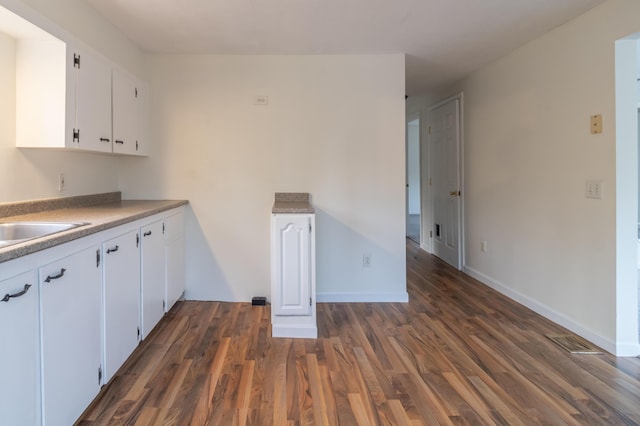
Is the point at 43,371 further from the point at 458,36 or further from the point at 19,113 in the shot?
the point at 458,36

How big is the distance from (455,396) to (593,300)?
1.38 meters

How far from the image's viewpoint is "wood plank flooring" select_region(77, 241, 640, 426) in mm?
1838

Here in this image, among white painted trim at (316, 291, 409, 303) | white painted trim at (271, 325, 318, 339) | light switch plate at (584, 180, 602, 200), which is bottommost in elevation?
white painted trim at (271, 325, 318, 339)

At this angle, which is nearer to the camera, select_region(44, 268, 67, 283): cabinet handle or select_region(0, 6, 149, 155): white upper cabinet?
select_region(44, 268, 67, 283): cabinet handle

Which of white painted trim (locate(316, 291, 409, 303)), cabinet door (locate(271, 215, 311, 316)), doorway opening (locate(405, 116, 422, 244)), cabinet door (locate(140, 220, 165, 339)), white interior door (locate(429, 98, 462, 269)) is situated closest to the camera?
cabinet door (locate(140, 220, 165, 339))

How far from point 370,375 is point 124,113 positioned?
258 cm

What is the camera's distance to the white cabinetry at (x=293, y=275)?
9.02 ft

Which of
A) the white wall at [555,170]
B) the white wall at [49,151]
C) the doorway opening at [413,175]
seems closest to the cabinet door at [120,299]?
the white wall at [49,151]

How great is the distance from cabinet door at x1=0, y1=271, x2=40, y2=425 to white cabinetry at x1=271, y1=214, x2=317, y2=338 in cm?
155

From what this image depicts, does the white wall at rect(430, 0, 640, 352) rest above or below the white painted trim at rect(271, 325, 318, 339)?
above

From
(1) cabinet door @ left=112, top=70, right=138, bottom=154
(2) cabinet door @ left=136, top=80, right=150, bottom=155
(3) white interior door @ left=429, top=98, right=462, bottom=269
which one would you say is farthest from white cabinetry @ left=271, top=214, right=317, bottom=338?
(3) white interior door @ left=429, top=98, right=462, bottom=269

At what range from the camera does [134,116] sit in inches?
124

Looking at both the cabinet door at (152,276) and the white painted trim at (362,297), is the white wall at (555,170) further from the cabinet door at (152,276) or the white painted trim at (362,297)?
the cabinet door at (152,276)

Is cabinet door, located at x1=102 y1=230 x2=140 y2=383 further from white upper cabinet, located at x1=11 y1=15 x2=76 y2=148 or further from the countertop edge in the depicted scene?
white upper cabinet, located at x1=11 y1=15 x2=76 y2=148
